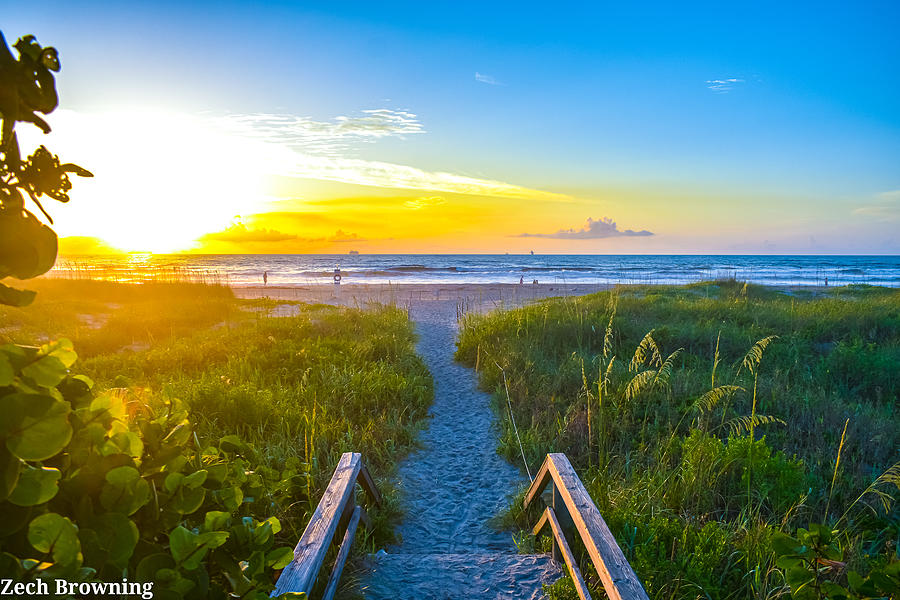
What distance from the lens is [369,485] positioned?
4.19 meters

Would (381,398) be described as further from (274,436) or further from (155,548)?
(155,548)

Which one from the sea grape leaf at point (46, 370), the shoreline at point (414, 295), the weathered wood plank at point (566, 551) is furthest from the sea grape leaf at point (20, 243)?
the shoreline at point (414, 295)

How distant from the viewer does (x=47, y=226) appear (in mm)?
841

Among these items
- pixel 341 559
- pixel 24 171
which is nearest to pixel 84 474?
pixel 24 171

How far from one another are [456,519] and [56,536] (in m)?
4.31

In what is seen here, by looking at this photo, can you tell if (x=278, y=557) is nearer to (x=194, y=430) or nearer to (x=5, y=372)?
(x=5, y=372)

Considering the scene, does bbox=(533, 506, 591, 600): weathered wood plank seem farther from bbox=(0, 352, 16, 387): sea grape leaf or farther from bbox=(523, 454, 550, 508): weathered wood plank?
bbox=(0, 352, 16, 387): sea grape leaf

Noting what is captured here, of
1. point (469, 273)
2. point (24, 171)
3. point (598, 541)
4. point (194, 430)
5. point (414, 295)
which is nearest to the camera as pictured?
point (24, 171)

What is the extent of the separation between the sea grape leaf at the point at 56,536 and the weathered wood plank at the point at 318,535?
1.73 meters

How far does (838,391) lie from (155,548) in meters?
9.19

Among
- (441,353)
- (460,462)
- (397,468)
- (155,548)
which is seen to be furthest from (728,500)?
(441,353)

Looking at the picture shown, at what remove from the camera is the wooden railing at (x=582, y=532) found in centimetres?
241

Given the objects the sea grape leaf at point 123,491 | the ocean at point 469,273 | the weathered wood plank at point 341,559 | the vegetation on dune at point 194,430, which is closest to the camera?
the vegetation on dune at point 194,430

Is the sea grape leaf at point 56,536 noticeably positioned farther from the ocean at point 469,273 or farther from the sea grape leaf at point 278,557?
the ocean at point 469,273
